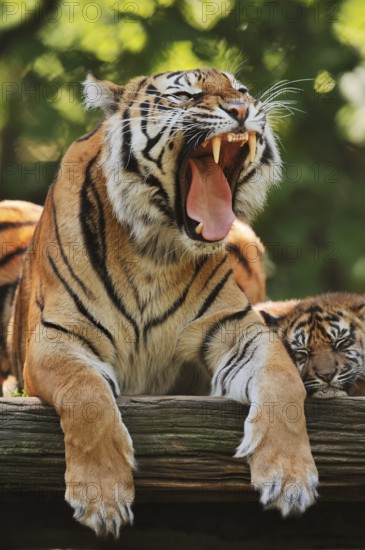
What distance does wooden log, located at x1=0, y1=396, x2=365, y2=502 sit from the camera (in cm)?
300

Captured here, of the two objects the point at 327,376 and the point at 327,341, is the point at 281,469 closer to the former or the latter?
the point at 327,376

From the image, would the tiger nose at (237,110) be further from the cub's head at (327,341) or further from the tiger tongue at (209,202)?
the cub's head at (327,341)

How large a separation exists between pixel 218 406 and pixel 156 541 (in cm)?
60

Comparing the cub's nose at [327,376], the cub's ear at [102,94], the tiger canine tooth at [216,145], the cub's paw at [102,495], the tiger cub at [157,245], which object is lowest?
the cub's paw at [102,495]

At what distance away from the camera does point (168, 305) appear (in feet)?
11.7

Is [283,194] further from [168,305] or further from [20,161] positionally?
[168,305]

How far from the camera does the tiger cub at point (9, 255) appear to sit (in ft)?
15.8

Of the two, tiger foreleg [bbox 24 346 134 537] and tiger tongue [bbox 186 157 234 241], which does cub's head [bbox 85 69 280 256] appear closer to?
tiger tongue [bbox 186 157 234 241]

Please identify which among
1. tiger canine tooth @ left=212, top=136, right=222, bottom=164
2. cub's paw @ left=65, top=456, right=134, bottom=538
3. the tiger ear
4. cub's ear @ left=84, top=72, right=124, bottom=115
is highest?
cub's ear @ left=84, top=72, right=124, bottom=115

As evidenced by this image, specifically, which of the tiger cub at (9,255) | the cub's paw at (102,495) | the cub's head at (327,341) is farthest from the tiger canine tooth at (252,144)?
the tiger cub at (9,255)

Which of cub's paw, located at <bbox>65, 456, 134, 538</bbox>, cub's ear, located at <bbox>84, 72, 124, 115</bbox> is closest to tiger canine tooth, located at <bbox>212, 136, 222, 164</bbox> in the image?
cub's ear, located at <bbox>84, 72, 124, 115</bbox>

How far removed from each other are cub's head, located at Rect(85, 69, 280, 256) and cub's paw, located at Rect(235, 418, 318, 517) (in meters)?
0.76

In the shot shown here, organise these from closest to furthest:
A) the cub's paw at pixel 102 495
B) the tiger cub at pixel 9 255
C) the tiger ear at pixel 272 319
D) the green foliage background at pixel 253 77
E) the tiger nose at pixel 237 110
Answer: the cub's paw at pixel 102 495 → the tiger nose at pixel 237 110 → the tiger ear at pixel 272 319 → the tiger cub at pixel 9 255 → the green foliage background at pixel 253 77

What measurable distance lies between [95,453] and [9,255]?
2.16m
